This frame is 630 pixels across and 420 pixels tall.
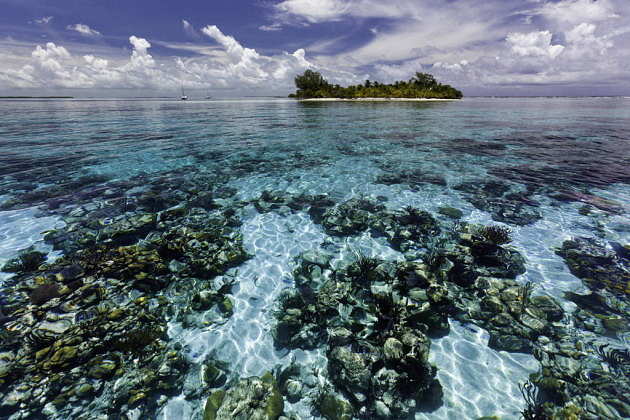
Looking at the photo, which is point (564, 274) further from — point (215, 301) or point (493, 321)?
point (215, 301)

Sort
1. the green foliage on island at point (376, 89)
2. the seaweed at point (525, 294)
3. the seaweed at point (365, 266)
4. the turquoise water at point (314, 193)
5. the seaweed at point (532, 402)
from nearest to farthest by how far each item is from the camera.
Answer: the seaweed at point (532, 402), the turquoise water at point (314, 193), the seaweed at point (525, 294), the seaweed at point (365, 266), the green foliage on island at point (376, 89)

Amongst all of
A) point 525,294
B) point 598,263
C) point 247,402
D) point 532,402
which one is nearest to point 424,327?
point 532,402

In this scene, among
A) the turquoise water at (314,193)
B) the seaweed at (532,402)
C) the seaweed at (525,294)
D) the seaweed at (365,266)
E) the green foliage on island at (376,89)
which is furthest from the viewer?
the green foliage on island at (376,89)

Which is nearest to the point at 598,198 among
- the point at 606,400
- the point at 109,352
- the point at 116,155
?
the point at 606,400

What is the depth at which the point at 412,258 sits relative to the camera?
7316 mm

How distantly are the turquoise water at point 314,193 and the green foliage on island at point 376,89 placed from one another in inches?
4389

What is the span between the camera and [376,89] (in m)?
126

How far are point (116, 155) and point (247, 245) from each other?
1564cm

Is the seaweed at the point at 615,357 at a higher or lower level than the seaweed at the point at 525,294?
lower

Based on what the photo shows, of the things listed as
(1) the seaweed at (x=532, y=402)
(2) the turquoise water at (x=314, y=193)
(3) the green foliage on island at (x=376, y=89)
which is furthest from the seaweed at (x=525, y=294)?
(3) the green foliage on island at (x=376, y=89)

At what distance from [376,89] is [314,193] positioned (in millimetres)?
130117

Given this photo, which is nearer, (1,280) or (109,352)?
(109,352)

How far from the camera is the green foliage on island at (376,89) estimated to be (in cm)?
12381

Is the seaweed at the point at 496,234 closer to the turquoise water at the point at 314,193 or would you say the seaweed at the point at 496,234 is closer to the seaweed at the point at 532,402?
the turquoise water at the point at 314,193
